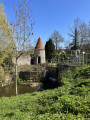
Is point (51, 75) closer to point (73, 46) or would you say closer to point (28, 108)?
point (73, 46)

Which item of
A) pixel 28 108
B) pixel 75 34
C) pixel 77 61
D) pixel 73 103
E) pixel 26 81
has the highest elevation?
pixel 75 34

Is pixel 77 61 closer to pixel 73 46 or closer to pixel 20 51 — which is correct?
pixel 20 51

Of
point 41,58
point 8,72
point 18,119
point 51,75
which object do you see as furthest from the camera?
point 41,58

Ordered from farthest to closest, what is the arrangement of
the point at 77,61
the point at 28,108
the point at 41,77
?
1. the point at 41,77
2. the point at 77,61
3. the point at 28,108

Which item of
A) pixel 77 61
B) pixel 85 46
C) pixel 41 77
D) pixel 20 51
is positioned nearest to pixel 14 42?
pixel 20 51

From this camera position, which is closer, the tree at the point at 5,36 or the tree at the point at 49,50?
the tree at the point at 5,36

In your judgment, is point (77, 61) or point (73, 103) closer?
point (73, 103)

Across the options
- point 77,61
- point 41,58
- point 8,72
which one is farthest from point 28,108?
point 41,58

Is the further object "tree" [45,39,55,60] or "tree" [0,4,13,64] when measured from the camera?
"tree" [45,39,55,60]

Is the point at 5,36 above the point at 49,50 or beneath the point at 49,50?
beneath

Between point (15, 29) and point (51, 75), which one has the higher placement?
point (15, 29)

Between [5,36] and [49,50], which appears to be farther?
[49,50]

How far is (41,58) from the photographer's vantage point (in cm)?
2652

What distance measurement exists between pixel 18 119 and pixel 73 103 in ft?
5.76
